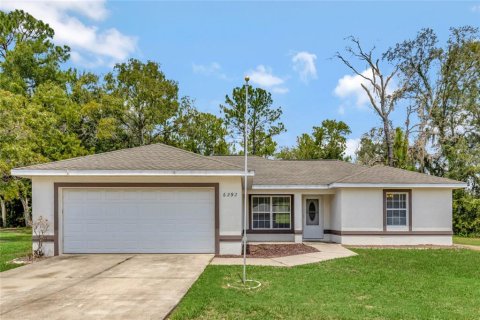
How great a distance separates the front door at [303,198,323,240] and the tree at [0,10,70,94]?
22.9 m

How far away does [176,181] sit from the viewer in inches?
485

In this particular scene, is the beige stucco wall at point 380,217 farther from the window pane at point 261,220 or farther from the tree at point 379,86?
the tree at point 379,86

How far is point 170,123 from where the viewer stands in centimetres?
3003

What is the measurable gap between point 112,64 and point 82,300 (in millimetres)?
25480

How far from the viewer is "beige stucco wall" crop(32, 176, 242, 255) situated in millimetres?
12109

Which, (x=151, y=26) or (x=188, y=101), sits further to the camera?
(x=188, y=101)

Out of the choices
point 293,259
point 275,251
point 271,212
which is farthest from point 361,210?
point 293,259

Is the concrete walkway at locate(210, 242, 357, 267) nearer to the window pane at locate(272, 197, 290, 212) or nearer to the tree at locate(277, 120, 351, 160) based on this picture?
the window pane at locate(272, 197, 290, 212)

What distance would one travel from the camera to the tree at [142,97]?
92.8 ft

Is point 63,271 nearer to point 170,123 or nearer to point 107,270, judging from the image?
point 107,270

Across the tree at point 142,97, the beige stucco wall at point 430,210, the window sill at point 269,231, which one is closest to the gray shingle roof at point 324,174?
the beige stucco wall at point 430,210

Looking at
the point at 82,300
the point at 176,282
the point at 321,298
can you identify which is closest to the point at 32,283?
the point at 82,300

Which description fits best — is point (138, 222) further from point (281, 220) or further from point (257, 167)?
point (257, 167)

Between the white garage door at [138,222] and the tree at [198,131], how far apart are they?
1828 centimetres
